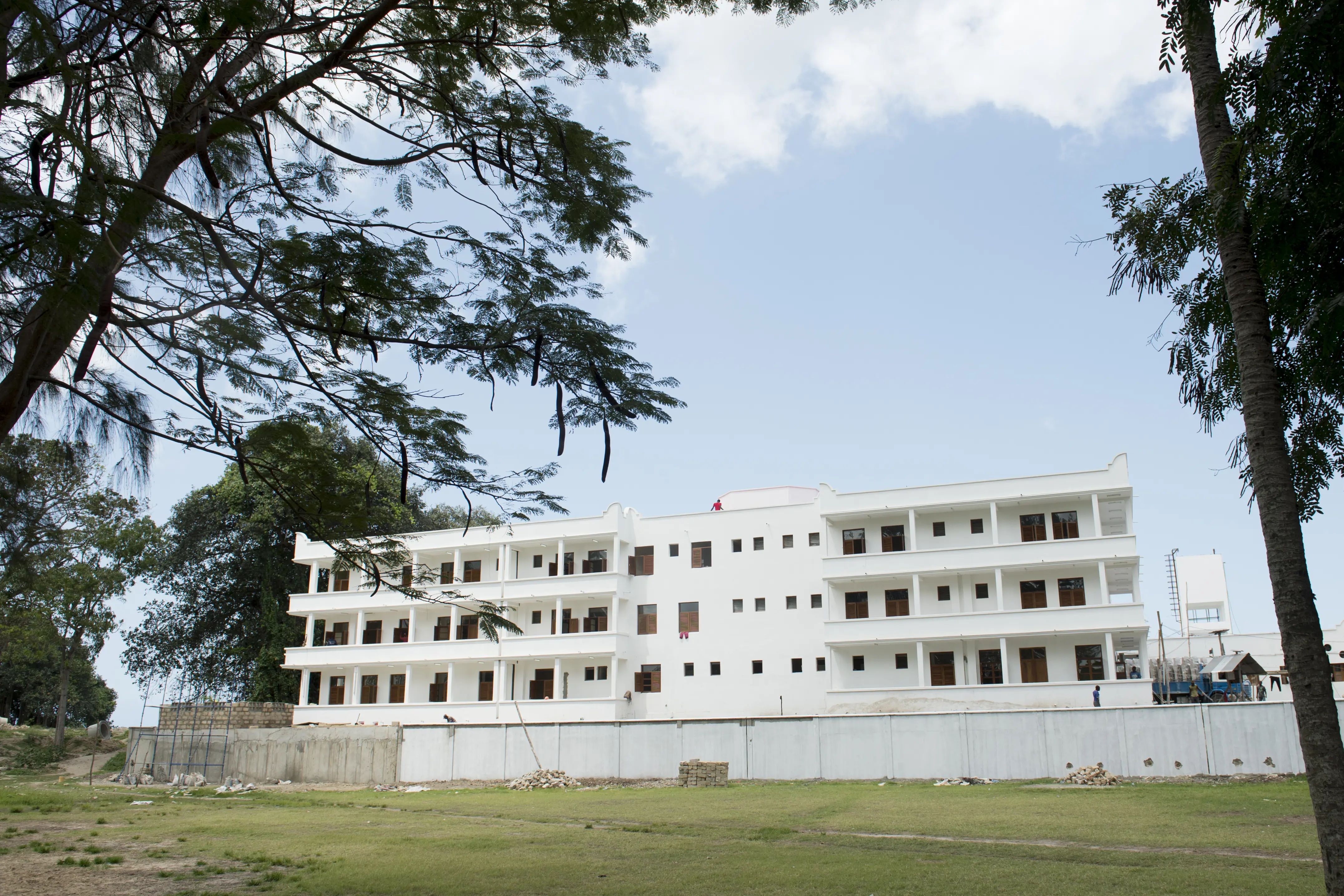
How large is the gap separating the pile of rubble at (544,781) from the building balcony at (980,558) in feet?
47.5

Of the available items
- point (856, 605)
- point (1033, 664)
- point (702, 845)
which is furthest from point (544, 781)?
point (1033, 664)

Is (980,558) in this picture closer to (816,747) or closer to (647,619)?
(816,747)

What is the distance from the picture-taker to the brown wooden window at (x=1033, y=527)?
3897 cm

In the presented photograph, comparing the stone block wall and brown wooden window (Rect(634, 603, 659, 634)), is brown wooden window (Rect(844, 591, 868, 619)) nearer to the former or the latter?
brown wooden window (Rect(634, 603, 659, 634))

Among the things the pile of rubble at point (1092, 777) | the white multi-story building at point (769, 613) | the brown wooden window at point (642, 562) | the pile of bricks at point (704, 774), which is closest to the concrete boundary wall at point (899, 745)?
the pile of bricks at point (704, 774)

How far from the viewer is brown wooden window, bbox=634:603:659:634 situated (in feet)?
141

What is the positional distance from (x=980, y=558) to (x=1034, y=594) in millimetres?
2611

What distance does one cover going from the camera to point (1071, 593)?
38094 millimetres

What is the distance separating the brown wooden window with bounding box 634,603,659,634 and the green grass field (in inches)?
775

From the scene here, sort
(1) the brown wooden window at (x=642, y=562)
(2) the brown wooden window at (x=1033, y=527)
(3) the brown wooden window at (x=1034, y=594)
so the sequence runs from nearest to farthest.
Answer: (3) the brown wooden window at (x=1034, y=594) → (2) the brown wooden window at (x=1033, y=527) → (1) the brown wooden window at (x=642, y=562)

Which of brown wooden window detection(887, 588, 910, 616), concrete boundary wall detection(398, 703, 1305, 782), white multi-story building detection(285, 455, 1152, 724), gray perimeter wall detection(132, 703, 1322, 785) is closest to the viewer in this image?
concrete boundary wall detection(398, 703, 1305, 782)

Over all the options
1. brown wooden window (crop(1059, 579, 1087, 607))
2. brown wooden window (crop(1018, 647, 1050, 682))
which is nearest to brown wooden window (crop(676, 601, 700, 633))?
brown wooden window (crop(1018, 647, 1050, 682))

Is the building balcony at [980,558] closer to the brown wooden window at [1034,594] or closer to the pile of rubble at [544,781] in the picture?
the brown wooden window at [1034,594]

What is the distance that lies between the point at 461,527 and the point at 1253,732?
34.3m
